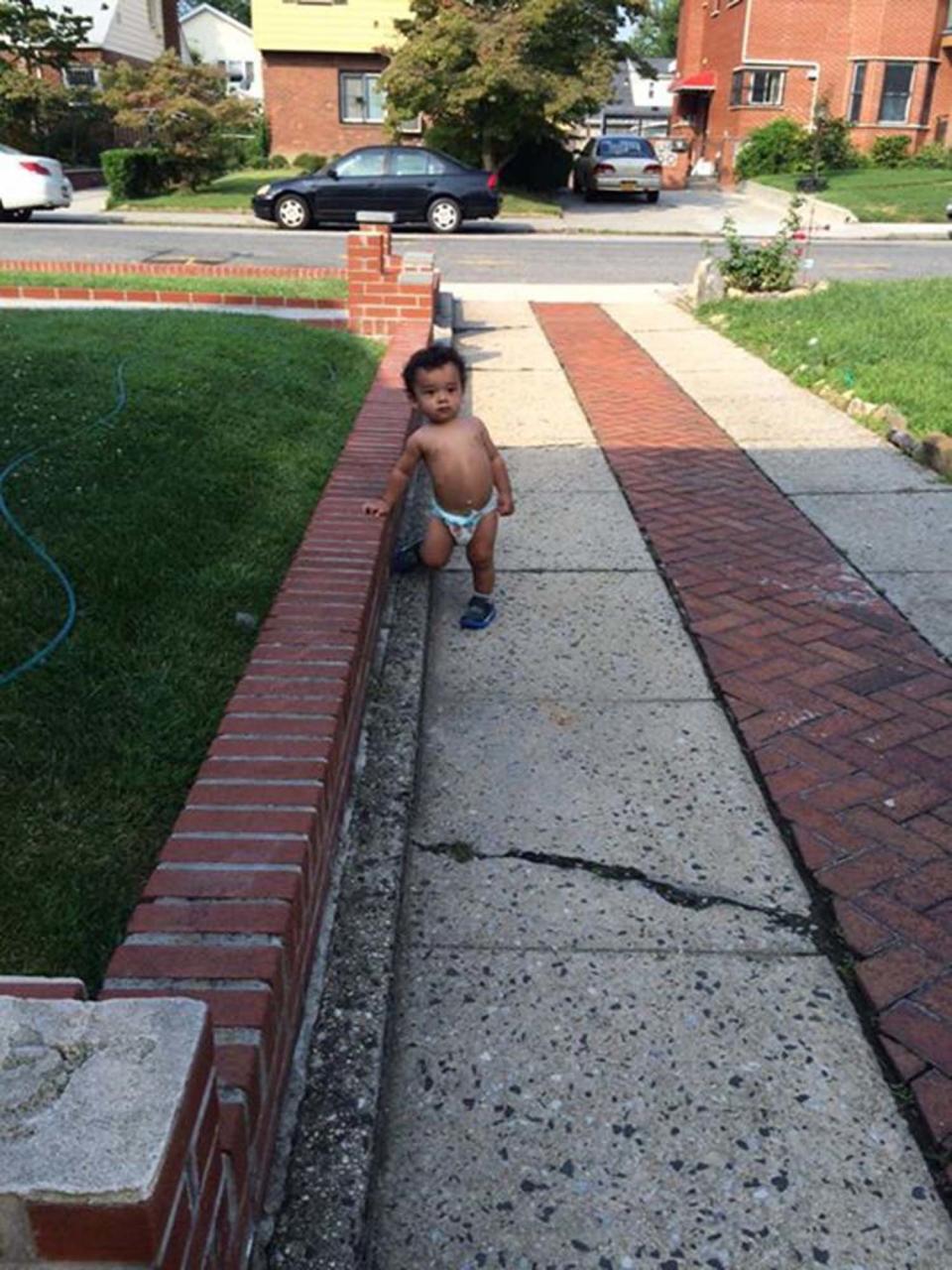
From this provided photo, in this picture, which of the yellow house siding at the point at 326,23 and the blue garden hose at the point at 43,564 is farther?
the yellow house siding at the point at 326,23

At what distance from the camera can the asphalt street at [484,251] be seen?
15641 millimetres

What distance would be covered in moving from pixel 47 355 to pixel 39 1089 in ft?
17.1

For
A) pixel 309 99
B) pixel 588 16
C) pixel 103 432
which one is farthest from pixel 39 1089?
pixel 309 99

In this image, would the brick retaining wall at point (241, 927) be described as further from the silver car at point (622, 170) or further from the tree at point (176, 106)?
the silver car at point (622, 170)

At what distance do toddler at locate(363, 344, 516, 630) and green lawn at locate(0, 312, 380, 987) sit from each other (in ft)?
1.84

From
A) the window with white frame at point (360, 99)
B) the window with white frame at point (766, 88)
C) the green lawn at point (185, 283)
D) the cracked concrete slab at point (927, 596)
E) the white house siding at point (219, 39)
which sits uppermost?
the white house siding at point (219, 39)

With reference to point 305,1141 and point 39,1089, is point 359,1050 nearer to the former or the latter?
point 305,1141

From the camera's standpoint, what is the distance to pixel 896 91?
34.9m

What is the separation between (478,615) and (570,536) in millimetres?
1121

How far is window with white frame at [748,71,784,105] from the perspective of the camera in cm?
3500

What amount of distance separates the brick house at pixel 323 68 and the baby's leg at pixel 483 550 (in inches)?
1198

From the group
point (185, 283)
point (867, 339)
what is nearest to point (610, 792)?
point (867, 339)

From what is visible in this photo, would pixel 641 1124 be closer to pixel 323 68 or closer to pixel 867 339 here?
pixel 867 339

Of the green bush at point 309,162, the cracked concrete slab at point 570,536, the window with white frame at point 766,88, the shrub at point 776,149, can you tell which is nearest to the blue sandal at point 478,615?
the cracked concrete slab at point 570,536
